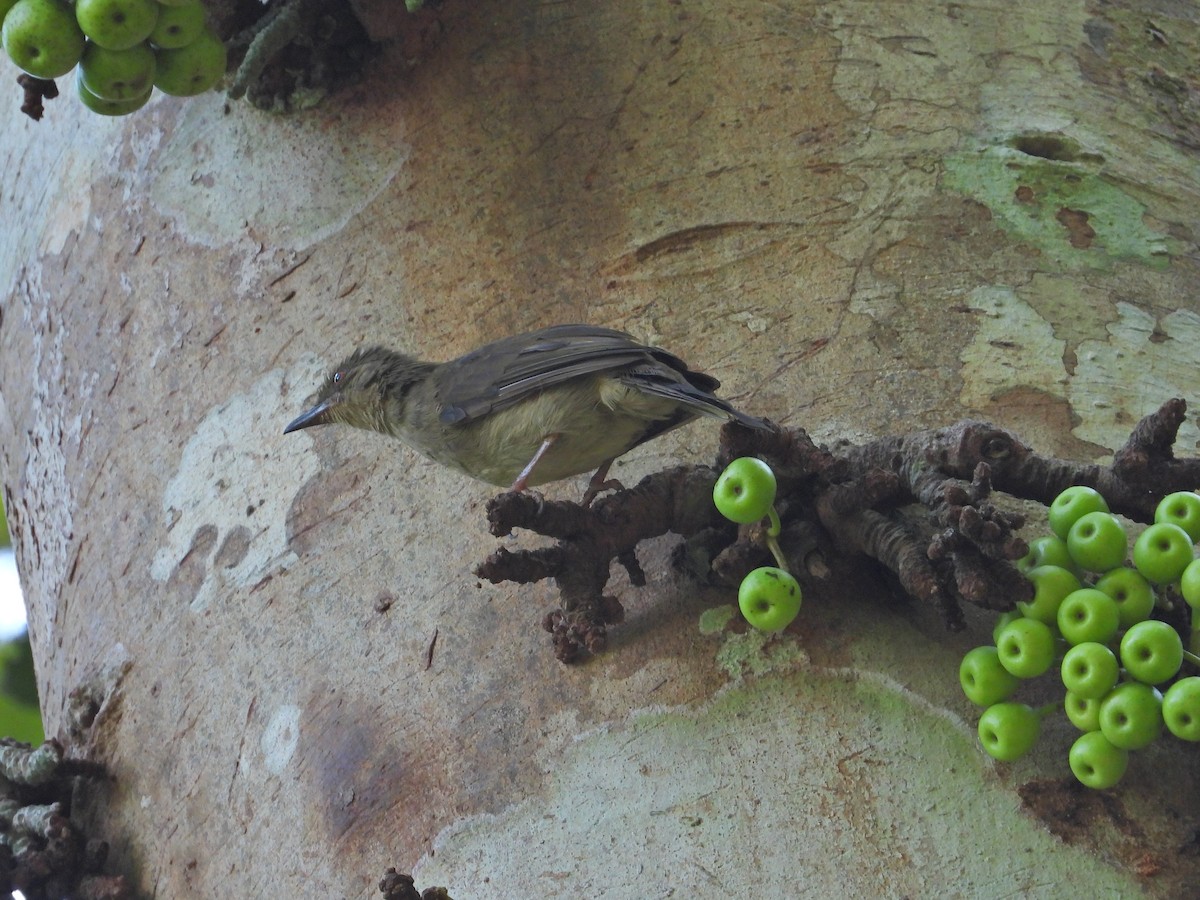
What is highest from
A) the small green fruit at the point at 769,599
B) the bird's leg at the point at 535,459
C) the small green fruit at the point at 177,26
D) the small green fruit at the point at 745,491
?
the small green fruit at the point at 177,26

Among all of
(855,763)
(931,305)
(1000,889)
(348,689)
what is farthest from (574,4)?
(1000,889)

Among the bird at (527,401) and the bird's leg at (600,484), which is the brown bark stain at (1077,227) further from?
the bird's leg at (600,484)

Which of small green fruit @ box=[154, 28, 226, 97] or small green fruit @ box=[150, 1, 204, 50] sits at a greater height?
small green fruit @ box=[150, 1, 204, 50]

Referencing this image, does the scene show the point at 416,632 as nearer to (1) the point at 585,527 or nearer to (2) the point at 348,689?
(2) the point at 348,689

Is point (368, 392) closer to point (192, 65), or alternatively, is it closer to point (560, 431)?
point (560, 431)

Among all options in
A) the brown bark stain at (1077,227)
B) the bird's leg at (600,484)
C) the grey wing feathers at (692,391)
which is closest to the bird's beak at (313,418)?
the bird's leg at (600,484)

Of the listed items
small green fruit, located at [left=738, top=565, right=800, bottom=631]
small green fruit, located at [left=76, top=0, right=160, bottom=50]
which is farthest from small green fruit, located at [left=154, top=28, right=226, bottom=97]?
small green fruit, located at [left=738, top=565, right=800, bottom=631]

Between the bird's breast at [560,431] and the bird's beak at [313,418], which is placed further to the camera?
the bird's breast at [560,431]

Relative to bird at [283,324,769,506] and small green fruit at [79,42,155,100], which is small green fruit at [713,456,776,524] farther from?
small green fruit at [79,42,155,100]
